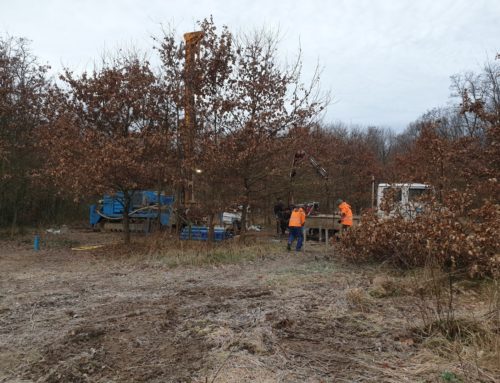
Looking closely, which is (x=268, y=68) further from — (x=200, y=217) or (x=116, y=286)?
(x=116, y=286)

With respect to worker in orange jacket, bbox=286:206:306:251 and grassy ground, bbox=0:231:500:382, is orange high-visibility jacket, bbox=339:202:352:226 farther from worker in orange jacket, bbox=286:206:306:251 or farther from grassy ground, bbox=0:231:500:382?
grassy ground, bbox=0:231:500:382

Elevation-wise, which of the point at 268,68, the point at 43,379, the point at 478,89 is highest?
the point at 478,89

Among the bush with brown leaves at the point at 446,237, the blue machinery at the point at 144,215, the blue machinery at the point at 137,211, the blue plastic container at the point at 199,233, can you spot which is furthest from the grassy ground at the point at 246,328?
the blue machinery at the point at 137,211

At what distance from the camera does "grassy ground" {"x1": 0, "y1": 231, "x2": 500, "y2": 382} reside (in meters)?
4.14

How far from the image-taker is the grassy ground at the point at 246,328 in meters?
4.14

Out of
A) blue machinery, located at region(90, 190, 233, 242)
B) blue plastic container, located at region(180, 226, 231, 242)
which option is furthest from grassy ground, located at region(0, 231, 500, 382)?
blue machinery, located at region(90, 190, 233, 242)

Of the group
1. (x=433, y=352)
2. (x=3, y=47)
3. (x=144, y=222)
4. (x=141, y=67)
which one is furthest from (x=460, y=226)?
(x=3, y=47)

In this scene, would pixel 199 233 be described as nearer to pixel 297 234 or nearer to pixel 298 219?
pixel 297 234

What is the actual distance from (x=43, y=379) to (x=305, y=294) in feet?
13.2

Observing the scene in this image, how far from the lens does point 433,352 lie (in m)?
4.48

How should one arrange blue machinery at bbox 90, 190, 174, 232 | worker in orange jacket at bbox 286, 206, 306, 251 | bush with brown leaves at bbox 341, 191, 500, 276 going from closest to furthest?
bush with brown leaves at bbox 341, 191, 500, 276 < worker in orange jacket at bbox 286, 206, 306, 251 < blue machinery at bbox 90, 190, 174, 232

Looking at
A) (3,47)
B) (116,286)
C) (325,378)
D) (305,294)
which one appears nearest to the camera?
(325,378)

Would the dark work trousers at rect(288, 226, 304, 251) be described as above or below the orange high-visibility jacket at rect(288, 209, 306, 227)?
below

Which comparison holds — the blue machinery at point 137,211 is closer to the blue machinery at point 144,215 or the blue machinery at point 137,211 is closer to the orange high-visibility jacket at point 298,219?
the blue machinery at point 144,215
